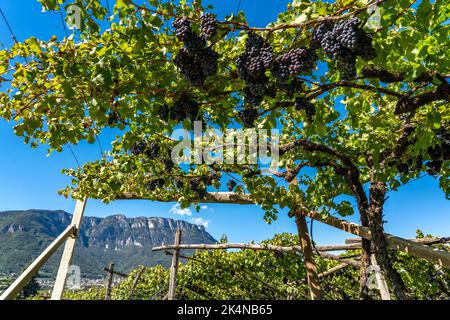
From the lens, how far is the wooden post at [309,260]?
5.93 meters

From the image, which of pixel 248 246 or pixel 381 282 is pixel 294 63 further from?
pixel 248 246

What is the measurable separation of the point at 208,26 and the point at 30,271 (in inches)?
177

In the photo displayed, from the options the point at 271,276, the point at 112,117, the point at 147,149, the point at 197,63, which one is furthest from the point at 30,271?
the point at 271,276

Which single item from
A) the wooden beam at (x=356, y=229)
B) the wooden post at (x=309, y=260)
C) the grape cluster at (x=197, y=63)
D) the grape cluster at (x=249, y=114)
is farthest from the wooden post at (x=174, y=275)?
the grape cluster at (x=197, y=63)

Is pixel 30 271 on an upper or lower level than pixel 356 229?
lower

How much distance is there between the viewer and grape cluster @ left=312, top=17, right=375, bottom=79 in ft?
5.40

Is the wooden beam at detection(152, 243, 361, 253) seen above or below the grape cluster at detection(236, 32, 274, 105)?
below

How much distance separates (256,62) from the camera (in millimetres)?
1948

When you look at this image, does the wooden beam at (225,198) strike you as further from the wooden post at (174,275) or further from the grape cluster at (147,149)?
the wooden post at (174,275)

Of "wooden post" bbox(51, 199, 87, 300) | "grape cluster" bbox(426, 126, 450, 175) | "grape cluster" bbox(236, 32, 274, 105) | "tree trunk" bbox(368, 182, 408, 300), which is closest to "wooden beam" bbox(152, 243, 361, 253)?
"tree trunk" bbox(368, 182, 408, 300)

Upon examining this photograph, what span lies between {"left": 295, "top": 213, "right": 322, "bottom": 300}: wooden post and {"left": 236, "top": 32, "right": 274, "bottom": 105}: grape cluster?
4.79 metres

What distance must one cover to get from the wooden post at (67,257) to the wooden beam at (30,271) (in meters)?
0.12

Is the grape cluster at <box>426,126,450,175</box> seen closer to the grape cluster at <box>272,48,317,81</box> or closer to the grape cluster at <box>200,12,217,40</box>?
the grape cluster at <box>272,48,317,81</box>
